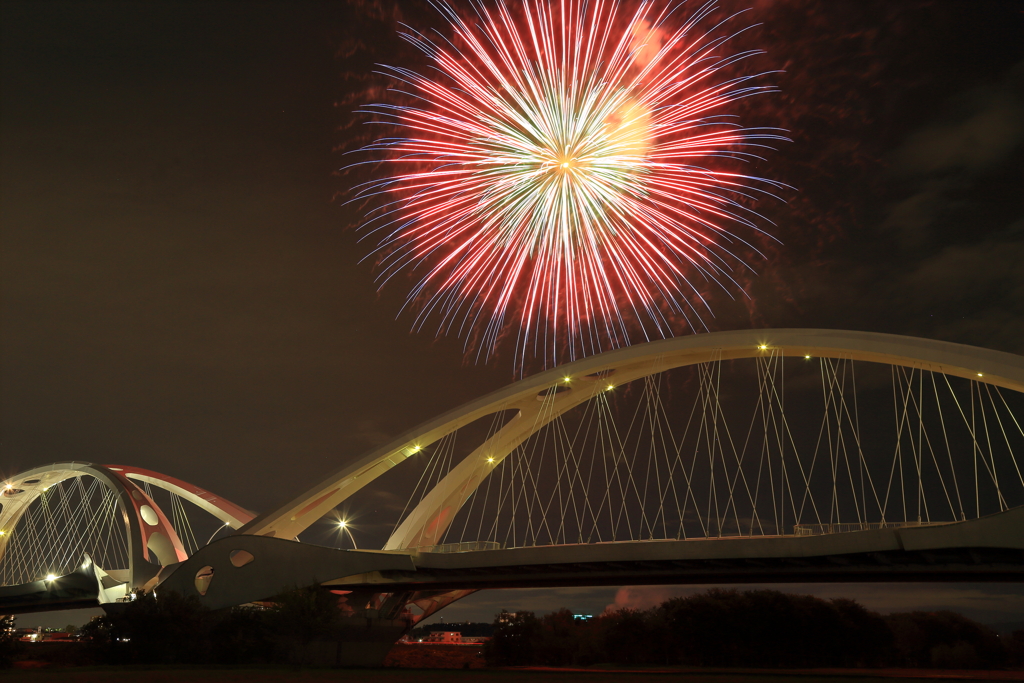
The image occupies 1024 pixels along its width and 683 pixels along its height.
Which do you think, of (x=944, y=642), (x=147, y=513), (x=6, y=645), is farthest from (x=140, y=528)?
(x=944, y=642)

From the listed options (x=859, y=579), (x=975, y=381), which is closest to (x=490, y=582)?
(x=859, y=579)

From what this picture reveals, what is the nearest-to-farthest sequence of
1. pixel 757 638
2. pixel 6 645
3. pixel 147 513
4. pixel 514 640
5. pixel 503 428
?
pixel 6 645 → pixel 503 428 → pixel 757 638 → pixel 147 513 → pixel 514 640

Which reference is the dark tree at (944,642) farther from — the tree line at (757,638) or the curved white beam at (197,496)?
the curved white beam at (197,496)

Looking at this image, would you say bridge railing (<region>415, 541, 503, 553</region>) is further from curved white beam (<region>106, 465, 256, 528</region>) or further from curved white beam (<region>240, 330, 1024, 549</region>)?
curved white beam (<region>106, 465, 256, 528</region>)

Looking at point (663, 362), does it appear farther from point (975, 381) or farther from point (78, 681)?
point (78, 681)

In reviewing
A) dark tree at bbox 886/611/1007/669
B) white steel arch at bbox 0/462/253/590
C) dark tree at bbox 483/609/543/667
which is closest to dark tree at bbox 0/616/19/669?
white steel arch at bbox 0/462/253/590

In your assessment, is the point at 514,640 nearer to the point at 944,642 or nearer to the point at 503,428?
the point at 503,428
